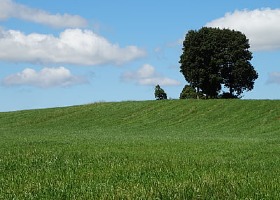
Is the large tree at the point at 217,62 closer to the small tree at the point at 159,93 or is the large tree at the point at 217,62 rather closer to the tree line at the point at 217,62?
the tree line at the point at 217,62

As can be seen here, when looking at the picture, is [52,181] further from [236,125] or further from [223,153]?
[236,125]

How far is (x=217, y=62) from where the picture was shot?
94750 mm

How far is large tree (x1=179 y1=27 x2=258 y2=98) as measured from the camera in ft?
314

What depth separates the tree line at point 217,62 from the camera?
95.8 m

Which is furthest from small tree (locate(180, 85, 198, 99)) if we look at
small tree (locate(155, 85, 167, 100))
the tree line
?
the tree line

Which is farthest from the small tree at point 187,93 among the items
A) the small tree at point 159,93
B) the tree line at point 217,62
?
the tree line at point 217,62

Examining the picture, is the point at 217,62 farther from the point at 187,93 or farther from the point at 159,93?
the point at 159,93

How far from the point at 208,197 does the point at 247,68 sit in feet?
294

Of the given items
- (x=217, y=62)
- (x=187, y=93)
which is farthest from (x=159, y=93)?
(x=217, y=62)

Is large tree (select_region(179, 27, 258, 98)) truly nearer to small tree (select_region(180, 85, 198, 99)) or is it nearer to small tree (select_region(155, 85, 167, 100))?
small tree (select_region(180, 85, 198, 99))

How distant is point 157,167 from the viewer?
13883 millimetres

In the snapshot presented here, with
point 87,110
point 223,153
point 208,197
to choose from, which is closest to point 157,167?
point 208,197

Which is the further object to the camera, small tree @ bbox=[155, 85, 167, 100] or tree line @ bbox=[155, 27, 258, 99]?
small tree @ bbox=[155, 85, 167, 100]

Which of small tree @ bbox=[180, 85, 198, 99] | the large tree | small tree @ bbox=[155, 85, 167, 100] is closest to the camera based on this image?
the large tree
